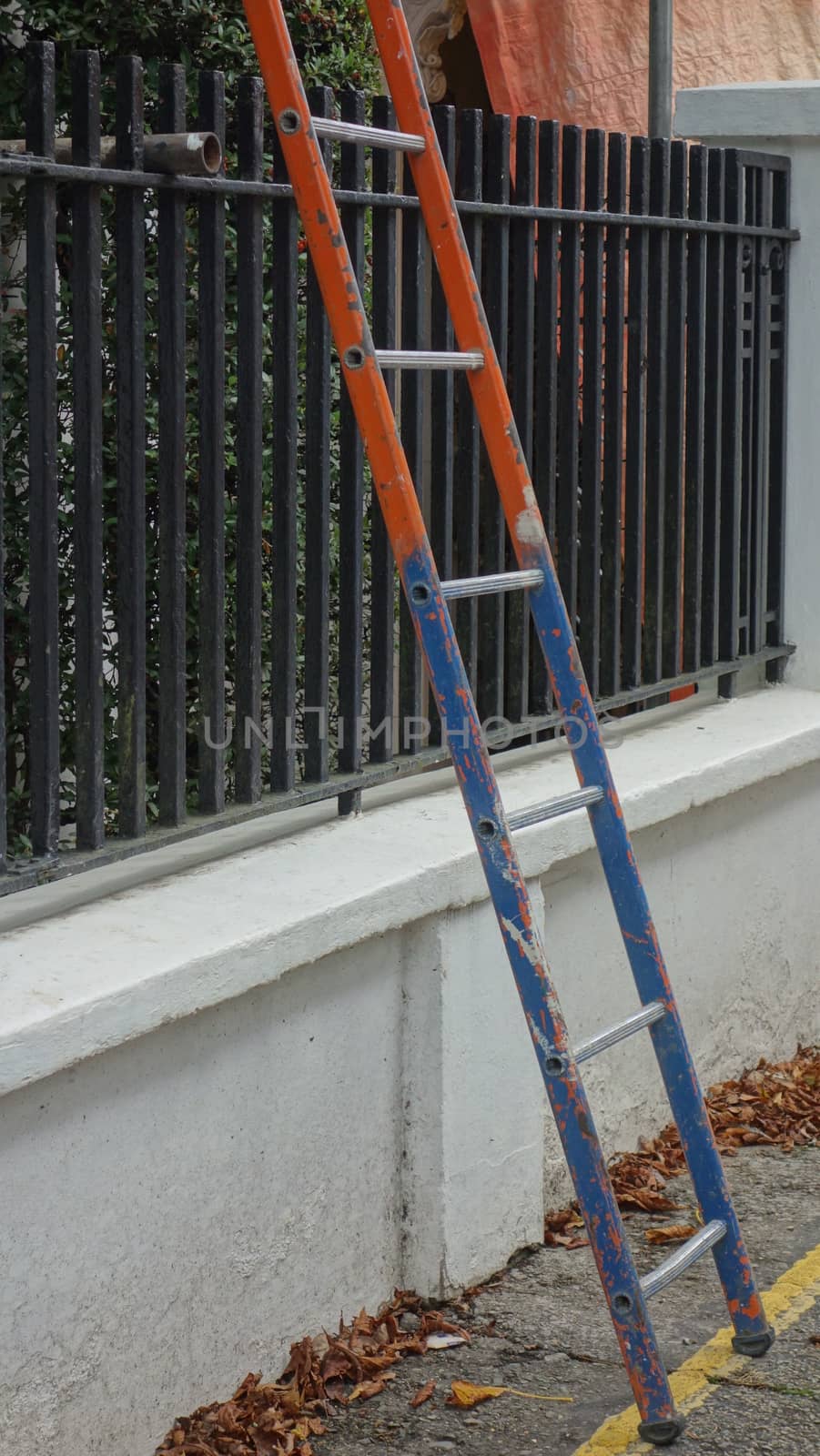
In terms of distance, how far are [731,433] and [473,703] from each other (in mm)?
2384

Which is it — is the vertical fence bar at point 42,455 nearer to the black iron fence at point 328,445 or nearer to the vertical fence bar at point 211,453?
the black iron fence at point 328,445

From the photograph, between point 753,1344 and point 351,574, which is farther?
point 351,574

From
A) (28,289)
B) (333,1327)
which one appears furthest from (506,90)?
(333,1327)

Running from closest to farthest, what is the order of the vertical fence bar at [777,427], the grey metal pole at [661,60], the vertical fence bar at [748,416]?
the vertical fence bar at [748,416] → the vertical fence bar at [777,427] → the grey metal pole at [661,60]

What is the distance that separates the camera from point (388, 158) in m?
4.01

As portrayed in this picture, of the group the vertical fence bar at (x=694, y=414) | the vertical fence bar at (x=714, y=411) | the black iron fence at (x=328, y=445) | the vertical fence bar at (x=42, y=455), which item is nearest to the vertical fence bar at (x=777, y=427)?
the black iron fence at (x=328, y=445)

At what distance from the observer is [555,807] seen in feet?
11.3

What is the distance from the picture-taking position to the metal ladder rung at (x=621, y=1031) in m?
3.38

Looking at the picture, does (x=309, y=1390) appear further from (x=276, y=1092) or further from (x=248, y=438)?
(x=248, y=438)

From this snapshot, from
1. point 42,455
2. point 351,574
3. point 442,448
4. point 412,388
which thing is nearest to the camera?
point 42,455

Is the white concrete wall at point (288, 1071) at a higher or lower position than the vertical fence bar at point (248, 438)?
lower

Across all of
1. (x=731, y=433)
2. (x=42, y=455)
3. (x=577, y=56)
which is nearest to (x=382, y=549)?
(x=42, y=455)

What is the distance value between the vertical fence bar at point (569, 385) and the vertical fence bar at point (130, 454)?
5.12 feet

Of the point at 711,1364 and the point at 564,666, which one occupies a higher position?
the point at 564,666
